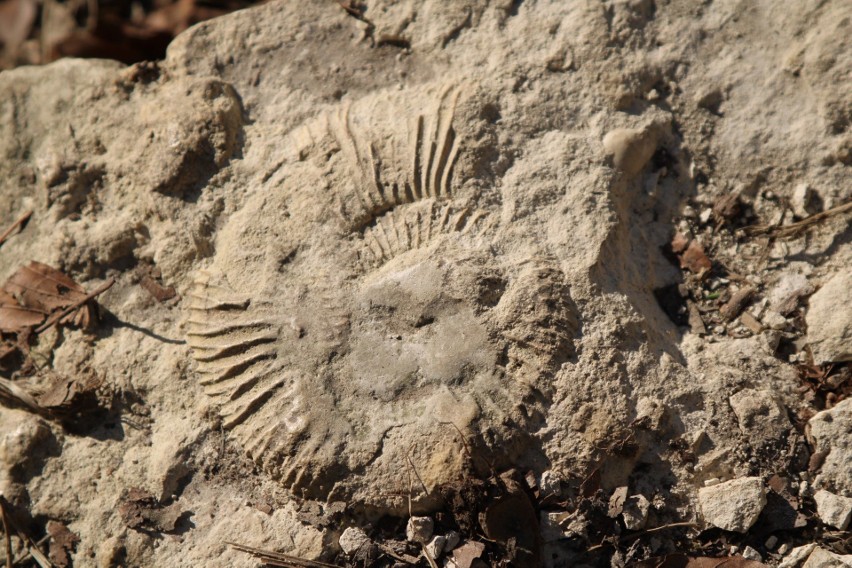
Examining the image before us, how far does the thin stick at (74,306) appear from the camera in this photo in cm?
236

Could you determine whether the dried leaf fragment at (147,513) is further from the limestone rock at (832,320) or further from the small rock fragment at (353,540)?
the limestone rock at (832,320)

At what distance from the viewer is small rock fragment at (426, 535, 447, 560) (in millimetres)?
1953

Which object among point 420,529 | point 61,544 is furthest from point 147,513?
point 420,529

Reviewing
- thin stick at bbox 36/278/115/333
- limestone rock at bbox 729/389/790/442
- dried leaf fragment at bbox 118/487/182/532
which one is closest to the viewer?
limestone rock at bbox 729/389/790/442

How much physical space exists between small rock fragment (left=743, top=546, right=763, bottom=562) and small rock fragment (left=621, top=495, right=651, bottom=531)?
0.88 feet

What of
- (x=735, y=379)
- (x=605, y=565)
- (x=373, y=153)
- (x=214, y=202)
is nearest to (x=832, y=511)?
(x=735, y=379)

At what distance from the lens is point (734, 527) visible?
6.38 feet

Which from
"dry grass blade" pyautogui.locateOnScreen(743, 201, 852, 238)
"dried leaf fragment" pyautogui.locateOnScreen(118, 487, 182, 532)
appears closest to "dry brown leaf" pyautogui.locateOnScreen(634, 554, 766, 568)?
"dry grass blade" pyautogui.locateOnScreen(743, 201, 852, 238)

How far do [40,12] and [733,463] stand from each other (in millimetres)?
4073

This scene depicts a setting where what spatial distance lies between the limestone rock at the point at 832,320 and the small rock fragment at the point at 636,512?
2.15 ft

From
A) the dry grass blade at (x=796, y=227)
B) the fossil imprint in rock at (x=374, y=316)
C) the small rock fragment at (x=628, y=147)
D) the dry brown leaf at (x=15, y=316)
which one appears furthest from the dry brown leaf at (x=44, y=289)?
the dry grass blade at (x=796, y=227)

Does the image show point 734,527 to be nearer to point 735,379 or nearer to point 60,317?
point 735,379

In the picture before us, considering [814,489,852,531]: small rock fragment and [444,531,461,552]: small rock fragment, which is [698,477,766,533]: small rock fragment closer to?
[814,489,852,531]: small rock fragment

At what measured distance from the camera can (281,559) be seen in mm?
2004
